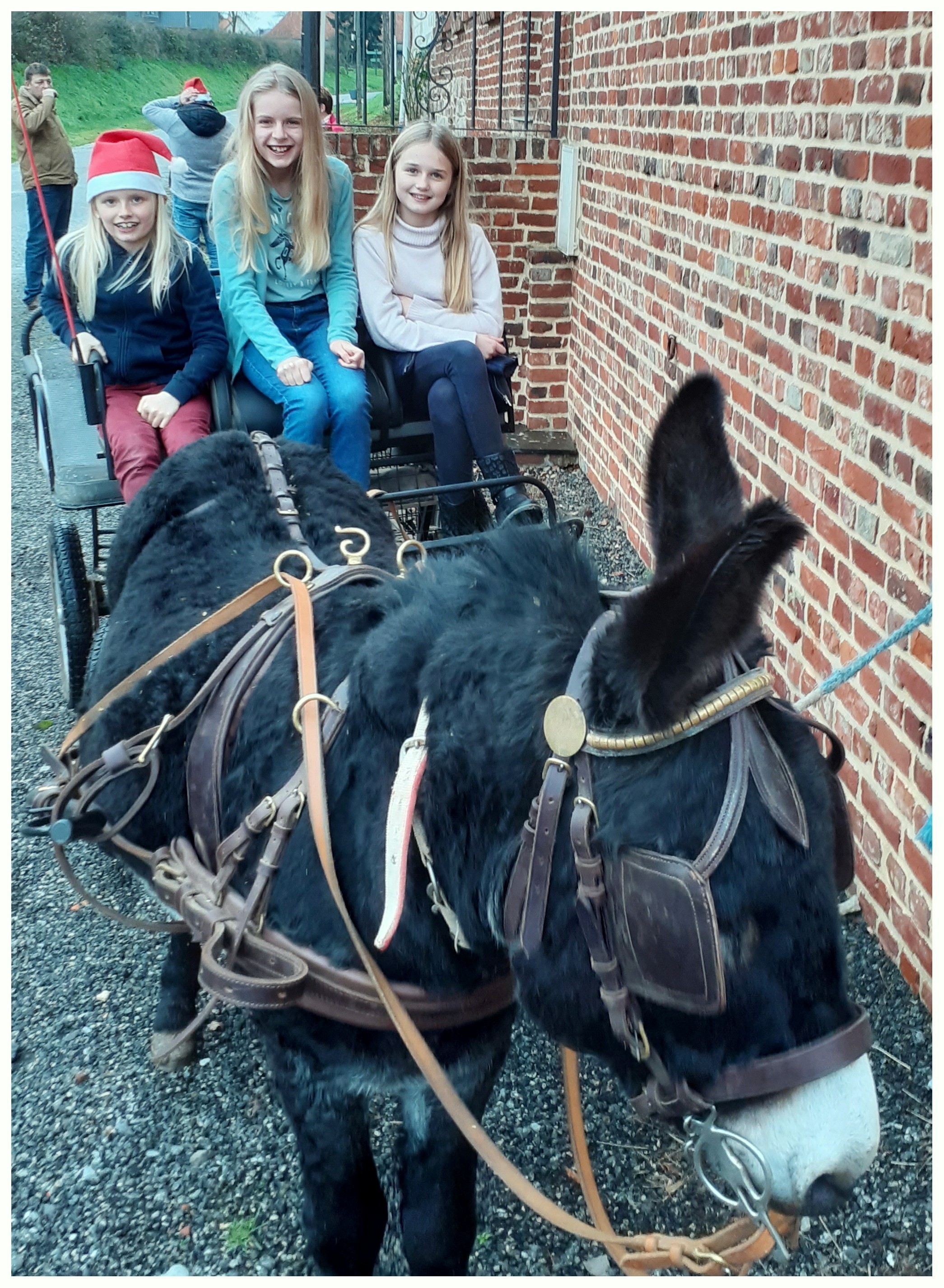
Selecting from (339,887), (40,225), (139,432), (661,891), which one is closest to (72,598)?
(139,432)

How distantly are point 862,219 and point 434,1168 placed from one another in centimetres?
276

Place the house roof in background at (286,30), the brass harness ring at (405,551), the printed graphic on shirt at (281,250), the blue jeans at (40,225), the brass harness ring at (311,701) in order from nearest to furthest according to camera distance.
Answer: the brass harness ring at (311,701)
the brass harness ring at (405,551)
the printed graphic on shirt at (281,250)
the blue jeans at (40,225)
the house roof in background at (286,30)

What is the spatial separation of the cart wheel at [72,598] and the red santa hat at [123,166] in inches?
49.9

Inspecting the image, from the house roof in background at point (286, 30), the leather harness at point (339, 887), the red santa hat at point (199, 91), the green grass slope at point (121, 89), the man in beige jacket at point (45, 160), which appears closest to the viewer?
the leather harness at point (339, 887)

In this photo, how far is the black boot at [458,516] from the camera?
4.20 metres

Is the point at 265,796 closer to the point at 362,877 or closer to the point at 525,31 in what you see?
the point at 362,877

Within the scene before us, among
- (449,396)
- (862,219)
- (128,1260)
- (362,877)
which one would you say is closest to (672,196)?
(449,396)

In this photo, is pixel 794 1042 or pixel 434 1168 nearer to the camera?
pixel 794 1042

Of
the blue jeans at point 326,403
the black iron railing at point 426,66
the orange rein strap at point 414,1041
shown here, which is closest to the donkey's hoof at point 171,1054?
the orange rein strap at point 414,1041

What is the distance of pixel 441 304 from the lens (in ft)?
15.4

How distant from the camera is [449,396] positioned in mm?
4223

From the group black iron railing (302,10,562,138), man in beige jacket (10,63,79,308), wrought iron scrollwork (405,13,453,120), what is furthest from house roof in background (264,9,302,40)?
man in beige jacket (10,63,79,308)

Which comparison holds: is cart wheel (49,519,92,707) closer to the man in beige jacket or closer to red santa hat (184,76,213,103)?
red santa hat (184,76,213,103)

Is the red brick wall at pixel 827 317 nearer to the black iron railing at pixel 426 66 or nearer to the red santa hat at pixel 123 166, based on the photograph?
the black iron railing at pixel 426 66
